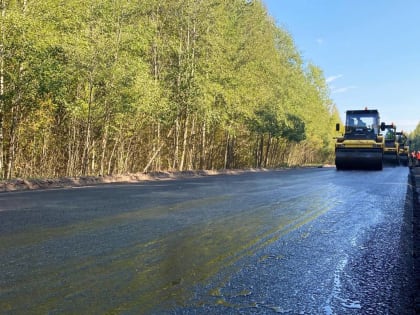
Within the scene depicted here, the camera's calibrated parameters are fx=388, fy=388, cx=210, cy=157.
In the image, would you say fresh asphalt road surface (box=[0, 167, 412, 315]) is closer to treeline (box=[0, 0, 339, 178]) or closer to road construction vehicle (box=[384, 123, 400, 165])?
treeline (box=[0, 0, 339, 178])

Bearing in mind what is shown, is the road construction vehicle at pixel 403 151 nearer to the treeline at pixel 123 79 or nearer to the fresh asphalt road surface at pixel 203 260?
the treeline at pixel 123 79

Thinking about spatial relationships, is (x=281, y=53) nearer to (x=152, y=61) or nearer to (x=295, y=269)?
(x=152, y=61)

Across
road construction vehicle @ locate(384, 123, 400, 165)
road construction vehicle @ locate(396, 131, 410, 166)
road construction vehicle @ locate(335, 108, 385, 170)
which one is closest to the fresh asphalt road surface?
road construction vehicle @ locate(335, 108, 385, 170)

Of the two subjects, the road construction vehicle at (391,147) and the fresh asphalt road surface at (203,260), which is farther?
the road construction vehicle at (391,147)

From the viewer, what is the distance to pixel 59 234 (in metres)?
4.60

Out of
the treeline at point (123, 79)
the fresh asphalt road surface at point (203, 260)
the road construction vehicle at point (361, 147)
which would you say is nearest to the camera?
the fresh asphalt road surface at point (203, 260)

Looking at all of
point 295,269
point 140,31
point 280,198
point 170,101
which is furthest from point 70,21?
point 295,269

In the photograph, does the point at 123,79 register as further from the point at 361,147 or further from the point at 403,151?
the point at 403,151

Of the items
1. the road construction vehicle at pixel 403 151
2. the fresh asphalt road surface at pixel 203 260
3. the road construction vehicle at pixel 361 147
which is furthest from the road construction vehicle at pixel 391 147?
the fresh asphalt road surface at pixel 203 260

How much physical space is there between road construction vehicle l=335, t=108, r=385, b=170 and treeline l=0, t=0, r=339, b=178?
627 centimetres

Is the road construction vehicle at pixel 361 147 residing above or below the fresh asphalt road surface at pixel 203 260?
above

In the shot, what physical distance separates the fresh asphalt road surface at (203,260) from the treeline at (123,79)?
831cm

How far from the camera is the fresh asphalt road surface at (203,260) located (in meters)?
2.62

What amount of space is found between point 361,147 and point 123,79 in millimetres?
13391
